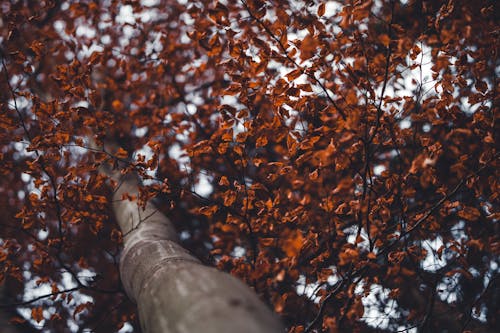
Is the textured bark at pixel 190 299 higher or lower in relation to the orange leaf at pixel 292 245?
lower

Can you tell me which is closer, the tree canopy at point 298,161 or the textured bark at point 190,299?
the textured bark at point 190,299

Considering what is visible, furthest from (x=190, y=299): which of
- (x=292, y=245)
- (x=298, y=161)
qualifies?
(x=298, y=161)

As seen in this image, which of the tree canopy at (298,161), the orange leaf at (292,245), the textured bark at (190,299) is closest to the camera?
the textured bark at (190,299)

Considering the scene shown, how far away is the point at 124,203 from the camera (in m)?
3.04

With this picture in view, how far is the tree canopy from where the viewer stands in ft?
7.11

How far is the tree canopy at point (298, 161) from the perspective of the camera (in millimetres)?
2166

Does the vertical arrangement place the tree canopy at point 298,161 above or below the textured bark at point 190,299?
above

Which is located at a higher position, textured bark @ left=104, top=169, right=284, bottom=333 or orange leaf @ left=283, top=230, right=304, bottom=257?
orange leaf @ left=283, top=230, right=304, bottom=257

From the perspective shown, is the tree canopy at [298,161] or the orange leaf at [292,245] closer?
the orange leaf at [292,245]

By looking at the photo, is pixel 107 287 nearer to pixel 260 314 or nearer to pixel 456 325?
pixel 456 325

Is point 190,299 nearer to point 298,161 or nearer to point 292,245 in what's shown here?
point 292,245

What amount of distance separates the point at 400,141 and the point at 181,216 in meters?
4.61

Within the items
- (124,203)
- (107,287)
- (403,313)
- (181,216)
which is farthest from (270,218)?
(107,287)

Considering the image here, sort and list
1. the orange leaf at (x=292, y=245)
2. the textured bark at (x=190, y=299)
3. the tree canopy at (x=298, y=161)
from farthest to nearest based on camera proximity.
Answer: the tree canopy at (x=298, y=161) < the orange leaf at (x=292, y=245) < the textured bark at (x=190, y=299)
